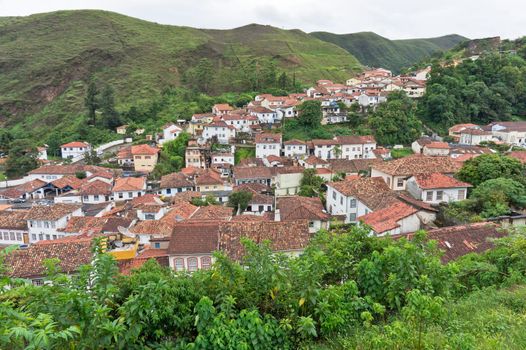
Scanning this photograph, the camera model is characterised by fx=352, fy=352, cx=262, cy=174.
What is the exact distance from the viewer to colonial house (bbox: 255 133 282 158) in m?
47.4

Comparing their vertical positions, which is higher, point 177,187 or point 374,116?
point 374,116

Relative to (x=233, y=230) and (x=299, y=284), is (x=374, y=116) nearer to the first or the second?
(x=233, y=230)

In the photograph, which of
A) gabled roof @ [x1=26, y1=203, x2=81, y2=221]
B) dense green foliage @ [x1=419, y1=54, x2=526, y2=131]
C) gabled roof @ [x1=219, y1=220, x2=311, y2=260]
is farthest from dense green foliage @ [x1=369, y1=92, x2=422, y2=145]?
gabled roof @ [x1=26, y1=203, x2=81, y2=221]

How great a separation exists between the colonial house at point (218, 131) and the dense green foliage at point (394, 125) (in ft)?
70.1

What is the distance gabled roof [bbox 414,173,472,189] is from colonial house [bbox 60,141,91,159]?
48.3 m

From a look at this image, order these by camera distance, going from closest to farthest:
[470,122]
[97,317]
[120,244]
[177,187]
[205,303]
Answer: [97,317] → [205,303] → [120,244] → [177,187] → [470,122]

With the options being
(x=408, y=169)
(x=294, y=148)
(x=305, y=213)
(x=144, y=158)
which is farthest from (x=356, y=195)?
(x=144, y=158)

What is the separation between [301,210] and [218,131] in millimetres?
29412

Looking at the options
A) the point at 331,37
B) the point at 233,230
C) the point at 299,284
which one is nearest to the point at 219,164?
the point at 233,230

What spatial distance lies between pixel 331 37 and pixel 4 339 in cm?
20562

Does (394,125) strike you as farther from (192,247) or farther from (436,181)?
(192,247)

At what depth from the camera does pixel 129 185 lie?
120 feet

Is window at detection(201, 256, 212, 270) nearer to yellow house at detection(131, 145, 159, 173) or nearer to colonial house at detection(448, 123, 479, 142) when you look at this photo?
yellow house at detection(131, 145, 159, 173)

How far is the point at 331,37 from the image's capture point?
19038 centimetres
